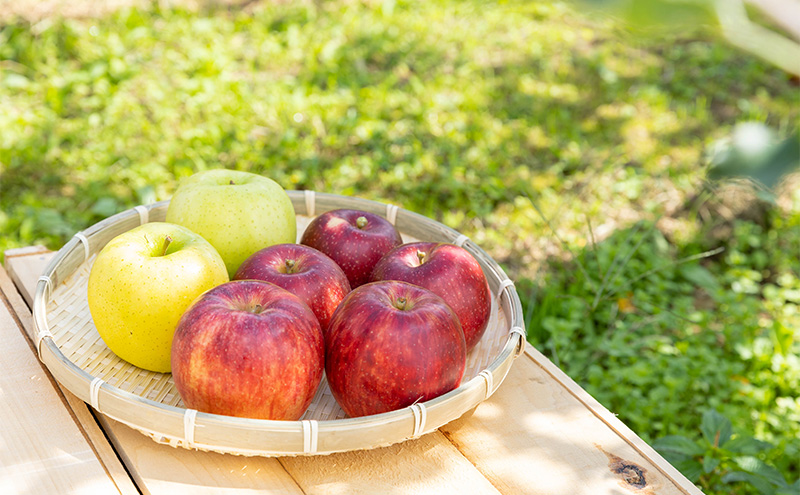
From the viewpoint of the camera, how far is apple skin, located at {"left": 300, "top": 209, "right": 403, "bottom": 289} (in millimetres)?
1572

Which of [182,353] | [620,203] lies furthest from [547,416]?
[620,203]

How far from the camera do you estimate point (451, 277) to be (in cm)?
142

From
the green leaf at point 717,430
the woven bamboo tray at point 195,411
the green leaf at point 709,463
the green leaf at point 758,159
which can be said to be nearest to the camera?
the green leaf at point 758,159

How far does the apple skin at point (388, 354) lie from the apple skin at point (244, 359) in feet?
0.17

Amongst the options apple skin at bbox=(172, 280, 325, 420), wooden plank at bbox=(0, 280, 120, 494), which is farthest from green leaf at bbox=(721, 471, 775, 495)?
wooden plank at bbox=(0, 280, 120, 494)

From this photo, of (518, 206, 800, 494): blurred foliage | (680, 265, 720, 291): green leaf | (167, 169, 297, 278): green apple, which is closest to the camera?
(167, 169, 297, 278): green apple

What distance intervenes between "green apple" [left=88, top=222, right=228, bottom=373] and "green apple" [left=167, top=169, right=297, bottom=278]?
0.69 feet

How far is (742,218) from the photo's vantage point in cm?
327

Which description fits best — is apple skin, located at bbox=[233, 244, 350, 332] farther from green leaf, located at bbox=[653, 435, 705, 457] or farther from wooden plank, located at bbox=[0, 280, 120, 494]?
green leaf, located at bbox=[653, 435, 705, 457]

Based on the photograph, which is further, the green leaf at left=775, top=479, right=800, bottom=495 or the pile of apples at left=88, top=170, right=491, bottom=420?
the green leaf at left=775, top=479, right=800, bottom=495

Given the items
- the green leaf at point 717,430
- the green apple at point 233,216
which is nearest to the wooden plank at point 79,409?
the green apple at point 233,216

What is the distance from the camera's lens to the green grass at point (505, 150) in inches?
101

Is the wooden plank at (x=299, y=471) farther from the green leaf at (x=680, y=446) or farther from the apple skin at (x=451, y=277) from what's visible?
the green leaf at (x=680, y=446)

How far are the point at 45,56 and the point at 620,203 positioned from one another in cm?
313
